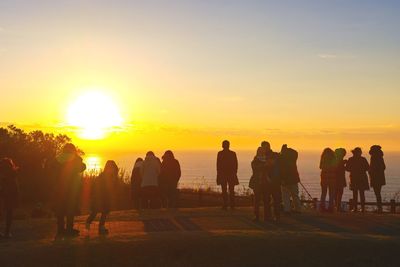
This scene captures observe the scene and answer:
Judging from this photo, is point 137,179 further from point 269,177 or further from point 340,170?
point 340,170

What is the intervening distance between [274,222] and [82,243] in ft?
19.1

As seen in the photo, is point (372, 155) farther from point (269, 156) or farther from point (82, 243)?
point (82, 243)

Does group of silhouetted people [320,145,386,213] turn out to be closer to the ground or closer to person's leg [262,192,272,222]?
person's leg [262,192,272,222]

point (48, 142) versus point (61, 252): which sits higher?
point (48, 142)

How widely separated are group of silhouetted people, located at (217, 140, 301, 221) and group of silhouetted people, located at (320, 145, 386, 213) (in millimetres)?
1211

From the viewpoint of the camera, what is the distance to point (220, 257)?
1190 centimetres

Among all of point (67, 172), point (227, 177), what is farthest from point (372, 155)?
point (67, 172)

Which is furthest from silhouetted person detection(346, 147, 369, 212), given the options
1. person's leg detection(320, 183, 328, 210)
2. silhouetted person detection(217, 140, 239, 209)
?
silhouetted person detection(217, 140, 239, 209)

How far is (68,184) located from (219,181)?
6.37 m

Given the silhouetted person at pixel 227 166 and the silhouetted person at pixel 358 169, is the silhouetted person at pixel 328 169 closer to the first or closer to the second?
the silhouetted person at pixel 358 169

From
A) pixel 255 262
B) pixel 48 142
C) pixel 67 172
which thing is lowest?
pixel 255 262

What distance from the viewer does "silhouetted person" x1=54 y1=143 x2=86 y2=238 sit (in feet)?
44.3

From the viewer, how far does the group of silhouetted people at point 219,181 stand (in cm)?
1364

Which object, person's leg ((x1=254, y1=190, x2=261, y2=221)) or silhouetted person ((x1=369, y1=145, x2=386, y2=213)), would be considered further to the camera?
silhouetted person ((x1=369, y1=145, x2=386, y2=213))
